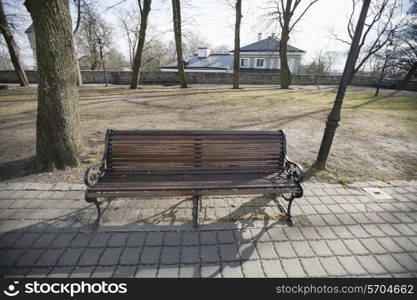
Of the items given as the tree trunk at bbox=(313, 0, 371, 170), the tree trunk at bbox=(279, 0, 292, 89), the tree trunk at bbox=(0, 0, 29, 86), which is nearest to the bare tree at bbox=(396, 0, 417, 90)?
the tree trunk at bbox=(279, 0, 292, 89)

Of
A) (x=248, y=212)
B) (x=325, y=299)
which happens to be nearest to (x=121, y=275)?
(x=248, y=212)

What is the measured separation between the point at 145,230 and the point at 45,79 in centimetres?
282

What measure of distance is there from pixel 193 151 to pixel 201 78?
25.6m

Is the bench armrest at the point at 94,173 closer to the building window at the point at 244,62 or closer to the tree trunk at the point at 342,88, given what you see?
the tree trunk at the point at 342,88

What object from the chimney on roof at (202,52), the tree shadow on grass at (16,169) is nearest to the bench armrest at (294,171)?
the tree shadow on grass at (16,169)

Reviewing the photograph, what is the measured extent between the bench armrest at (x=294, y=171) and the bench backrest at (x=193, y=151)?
96 mm

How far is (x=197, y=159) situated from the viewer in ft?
9.62

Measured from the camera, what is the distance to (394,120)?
828cm

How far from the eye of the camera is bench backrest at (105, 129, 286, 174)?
2836 millimetres

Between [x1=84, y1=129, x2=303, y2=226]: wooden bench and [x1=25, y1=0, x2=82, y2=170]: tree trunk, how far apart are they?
1.18m

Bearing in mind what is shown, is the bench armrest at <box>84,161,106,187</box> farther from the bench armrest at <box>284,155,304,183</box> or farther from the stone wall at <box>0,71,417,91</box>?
the stone wall at <box>0,71,417,91</box>

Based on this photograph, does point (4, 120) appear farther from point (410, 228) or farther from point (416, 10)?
point (416, 10)

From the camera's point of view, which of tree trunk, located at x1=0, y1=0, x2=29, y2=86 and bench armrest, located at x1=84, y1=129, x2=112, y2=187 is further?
tree trunk, located at x1=0, y1=0, x2=29, y2=86

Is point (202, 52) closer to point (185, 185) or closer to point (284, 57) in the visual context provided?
point (284, 57)
